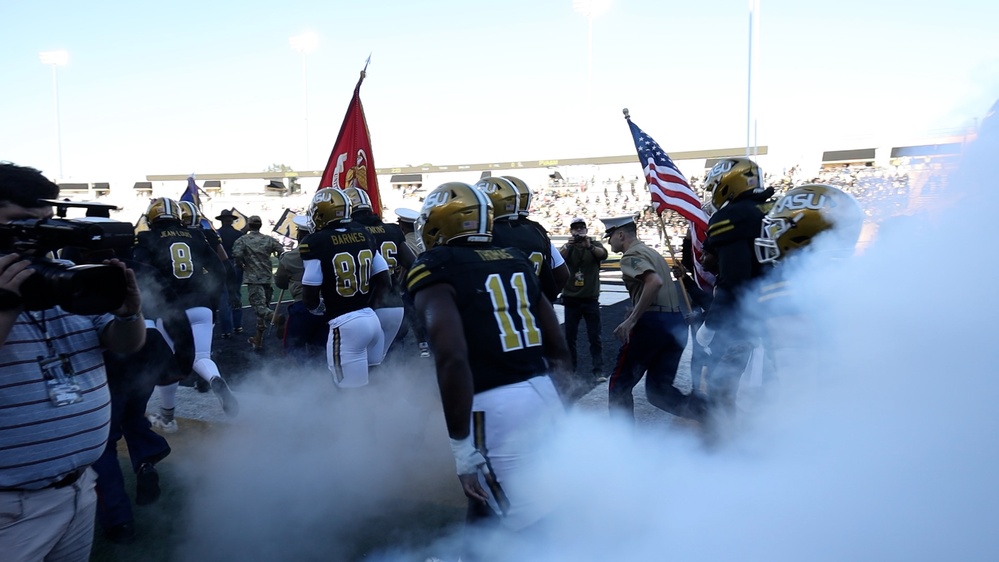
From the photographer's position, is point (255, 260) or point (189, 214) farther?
point (255, 260)

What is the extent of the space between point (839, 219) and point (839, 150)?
35.5 metres

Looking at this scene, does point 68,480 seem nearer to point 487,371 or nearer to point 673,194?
point 487,371

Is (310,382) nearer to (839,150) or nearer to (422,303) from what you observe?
(422,303)

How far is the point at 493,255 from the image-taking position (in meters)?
2.82

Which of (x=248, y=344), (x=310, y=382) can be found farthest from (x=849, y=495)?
(x=248, y=344)

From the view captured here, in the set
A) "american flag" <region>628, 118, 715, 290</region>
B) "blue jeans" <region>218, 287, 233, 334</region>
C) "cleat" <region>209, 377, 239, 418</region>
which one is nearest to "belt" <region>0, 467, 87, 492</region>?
"cleat" <region>209, 377, 239, 418</region>

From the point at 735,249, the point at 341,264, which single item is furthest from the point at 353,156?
the point at 735,249

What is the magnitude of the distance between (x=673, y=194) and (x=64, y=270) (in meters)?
5.30

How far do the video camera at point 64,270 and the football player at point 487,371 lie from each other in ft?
3.59

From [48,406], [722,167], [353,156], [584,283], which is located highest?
[353,156]

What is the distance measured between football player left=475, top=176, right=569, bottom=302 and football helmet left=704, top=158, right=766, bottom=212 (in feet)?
4.13

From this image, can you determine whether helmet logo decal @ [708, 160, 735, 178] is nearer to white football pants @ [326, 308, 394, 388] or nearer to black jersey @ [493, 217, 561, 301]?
black jersey @ [493, 217, 561, 301]

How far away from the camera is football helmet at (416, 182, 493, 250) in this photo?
290 centimetres

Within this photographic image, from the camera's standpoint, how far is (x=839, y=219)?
2584 millimetres
